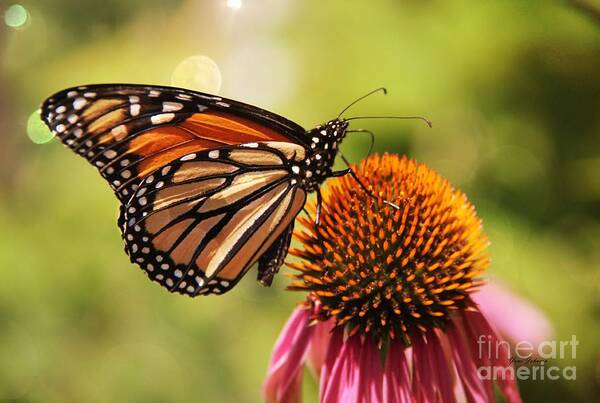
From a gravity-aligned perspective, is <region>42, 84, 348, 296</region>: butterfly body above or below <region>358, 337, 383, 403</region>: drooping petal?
above

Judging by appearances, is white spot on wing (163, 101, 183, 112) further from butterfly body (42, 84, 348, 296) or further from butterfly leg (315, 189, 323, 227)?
butterfly leg (315, 189, 323, 227)

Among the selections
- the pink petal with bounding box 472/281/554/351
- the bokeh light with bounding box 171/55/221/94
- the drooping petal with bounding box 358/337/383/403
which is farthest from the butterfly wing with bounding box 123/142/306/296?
the bokeh light with bounding box 171/55/221/94

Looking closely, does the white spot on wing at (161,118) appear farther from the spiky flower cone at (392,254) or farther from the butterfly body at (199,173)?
the spiky flower cone at (392,254)

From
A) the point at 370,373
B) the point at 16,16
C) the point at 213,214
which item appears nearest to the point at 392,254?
the point at 370,373

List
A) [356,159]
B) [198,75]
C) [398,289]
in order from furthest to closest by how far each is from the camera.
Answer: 1. [198,75]
2. [356,159]
3. [398,289]

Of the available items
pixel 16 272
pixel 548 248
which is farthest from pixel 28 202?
pixel 548 248

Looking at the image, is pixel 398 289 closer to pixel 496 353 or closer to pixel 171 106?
pixel 496 353

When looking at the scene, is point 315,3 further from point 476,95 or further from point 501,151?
point 501,151
